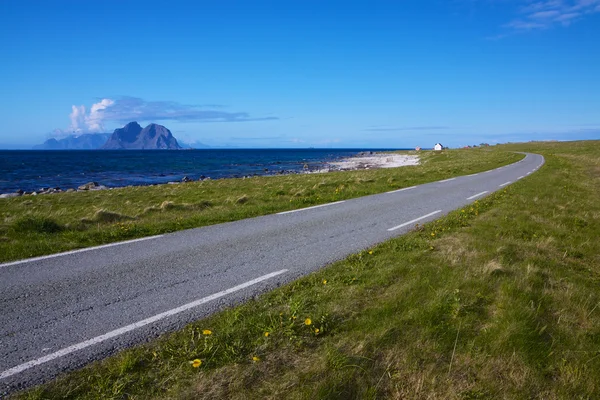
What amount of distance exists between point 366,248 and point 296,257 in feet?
5.35

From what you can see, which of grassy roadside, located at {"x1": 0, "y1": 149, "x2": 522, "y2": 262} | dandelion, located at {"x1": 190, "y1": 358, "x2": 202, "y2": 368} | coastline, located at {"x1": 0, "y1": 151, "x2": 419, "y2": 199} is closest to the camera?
dandelion, located at {"x1": 190, "y1": 358, "x2": 202, "y2": 368}

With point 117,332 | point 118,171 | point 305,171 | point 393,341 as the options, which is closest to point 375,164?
point 305,171

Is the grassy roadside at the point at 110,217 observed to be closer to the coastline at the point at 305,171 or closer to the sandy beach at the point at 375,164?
the coastline at the point at 305,171

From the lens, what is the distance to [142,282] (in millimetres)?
5777

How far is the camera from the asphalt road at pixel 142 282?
12.9 ft

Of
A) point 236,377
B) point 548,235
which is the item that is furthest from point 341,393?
point 548,235

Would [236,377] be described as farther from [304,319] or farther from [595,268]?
[595,268]

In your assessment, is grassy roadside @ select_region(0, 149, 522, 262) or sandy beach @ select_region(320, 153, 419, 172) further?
sandy beach @ select_region(320, 153, 419, 172)

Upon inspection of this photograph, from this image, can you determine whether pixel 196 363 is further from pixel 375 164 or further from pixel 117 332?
pixel 375 164

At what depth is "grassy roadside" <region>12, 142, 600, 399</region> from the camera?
3.32 m

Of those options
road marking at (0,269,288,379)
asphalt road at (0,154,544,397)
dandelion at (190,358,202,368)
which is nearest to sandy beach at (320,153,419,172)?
A: asphalt road at (0,154,544,397)

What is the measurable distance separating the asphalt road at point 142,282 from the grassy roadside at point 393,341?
1.51ft

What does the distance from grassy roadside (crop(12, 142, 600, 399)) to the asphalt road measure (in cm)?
46

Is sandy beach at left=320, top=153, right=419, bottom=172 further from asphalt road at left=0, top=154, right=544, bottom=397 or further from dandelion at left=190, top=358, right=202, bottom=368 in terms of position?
dandelion at left=190, top=358, right=202, bottom=368
